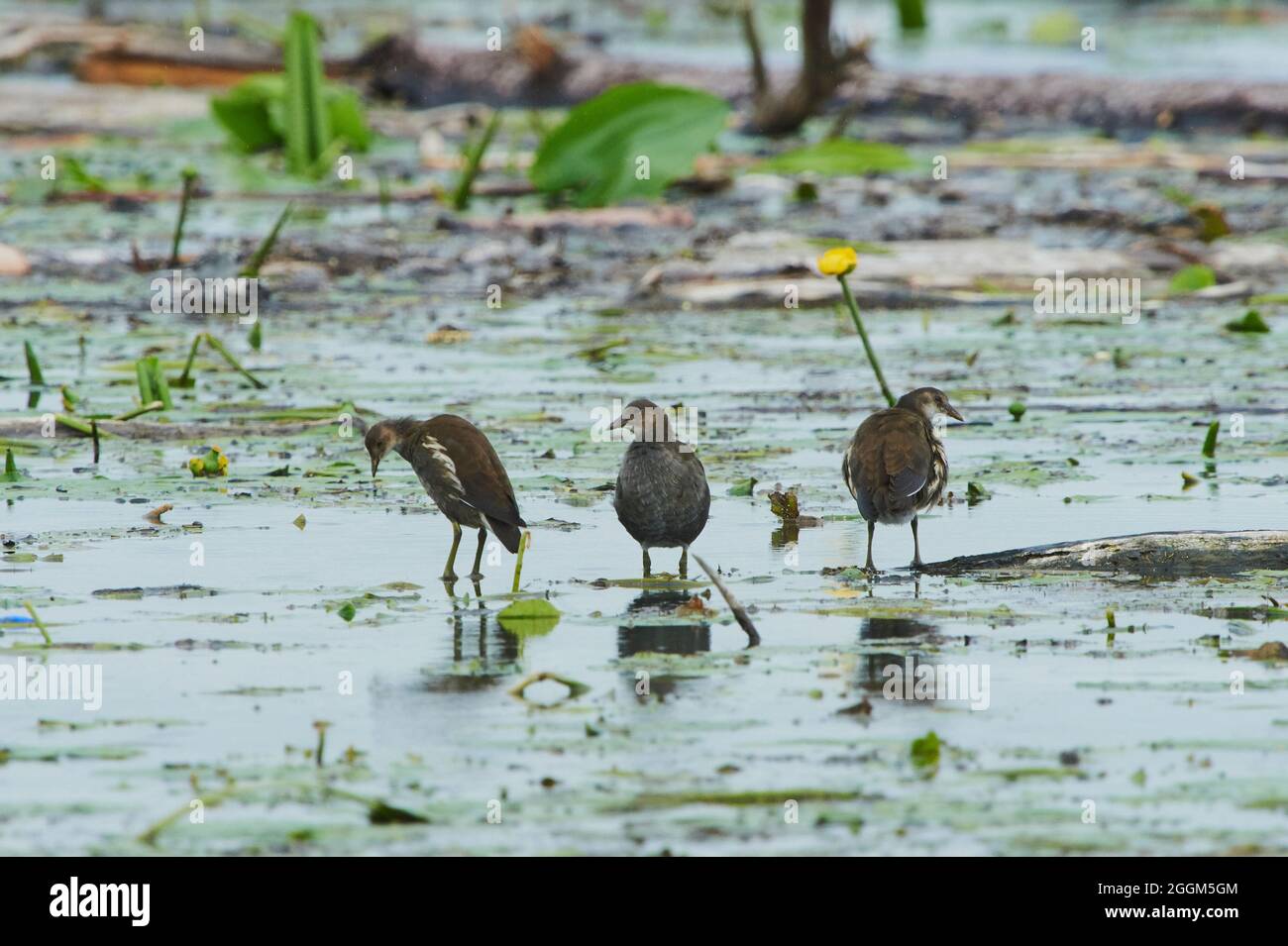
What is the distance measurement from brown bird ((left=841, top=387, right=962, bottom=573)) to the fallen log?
0.85ft

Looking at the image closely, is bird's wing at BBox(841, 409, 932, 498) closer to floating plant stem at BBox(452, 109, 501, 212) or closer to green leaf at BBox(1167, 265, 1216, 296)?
green leaf at BBox(1167, 265, 1216, 296)

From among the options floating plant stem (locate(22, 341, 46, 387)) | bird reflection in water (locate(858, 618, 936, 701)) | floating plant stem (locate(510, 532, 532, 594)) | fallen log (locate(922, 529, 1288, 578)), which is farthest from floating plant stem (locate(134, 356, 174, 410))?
bird reflection in water (locate(858, 618, 936, 701))

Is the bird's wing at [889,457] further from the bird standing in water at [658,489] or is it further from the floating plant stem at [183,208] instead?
the floating plant stem at [183,208]

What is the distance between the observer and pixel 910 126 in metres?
23.9

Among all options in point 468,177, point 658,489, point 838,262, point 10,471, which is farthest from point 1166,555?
point 468,177

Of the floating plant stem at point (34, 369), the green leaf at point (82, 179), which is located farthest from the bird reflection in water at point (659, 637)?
the green leaf at point (82, 179)

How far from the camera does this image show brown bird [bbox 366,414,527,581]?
21.4 feet

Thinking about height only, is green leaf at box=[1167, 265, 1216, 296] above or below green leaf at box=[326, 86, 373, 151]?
below

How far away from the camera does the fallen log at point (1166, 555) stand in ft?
21.2

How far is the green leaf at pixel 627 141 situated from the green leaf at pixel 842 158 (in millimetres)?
1920

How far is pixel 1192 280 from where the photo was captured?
13.0 meters

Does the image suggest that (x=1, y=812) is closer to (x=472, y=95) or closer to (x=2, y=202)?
(x=2, y=202)

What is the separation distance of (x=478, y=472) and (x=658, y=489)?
1.65ft

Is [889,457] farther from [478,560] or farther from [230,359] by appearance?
[230,359]
